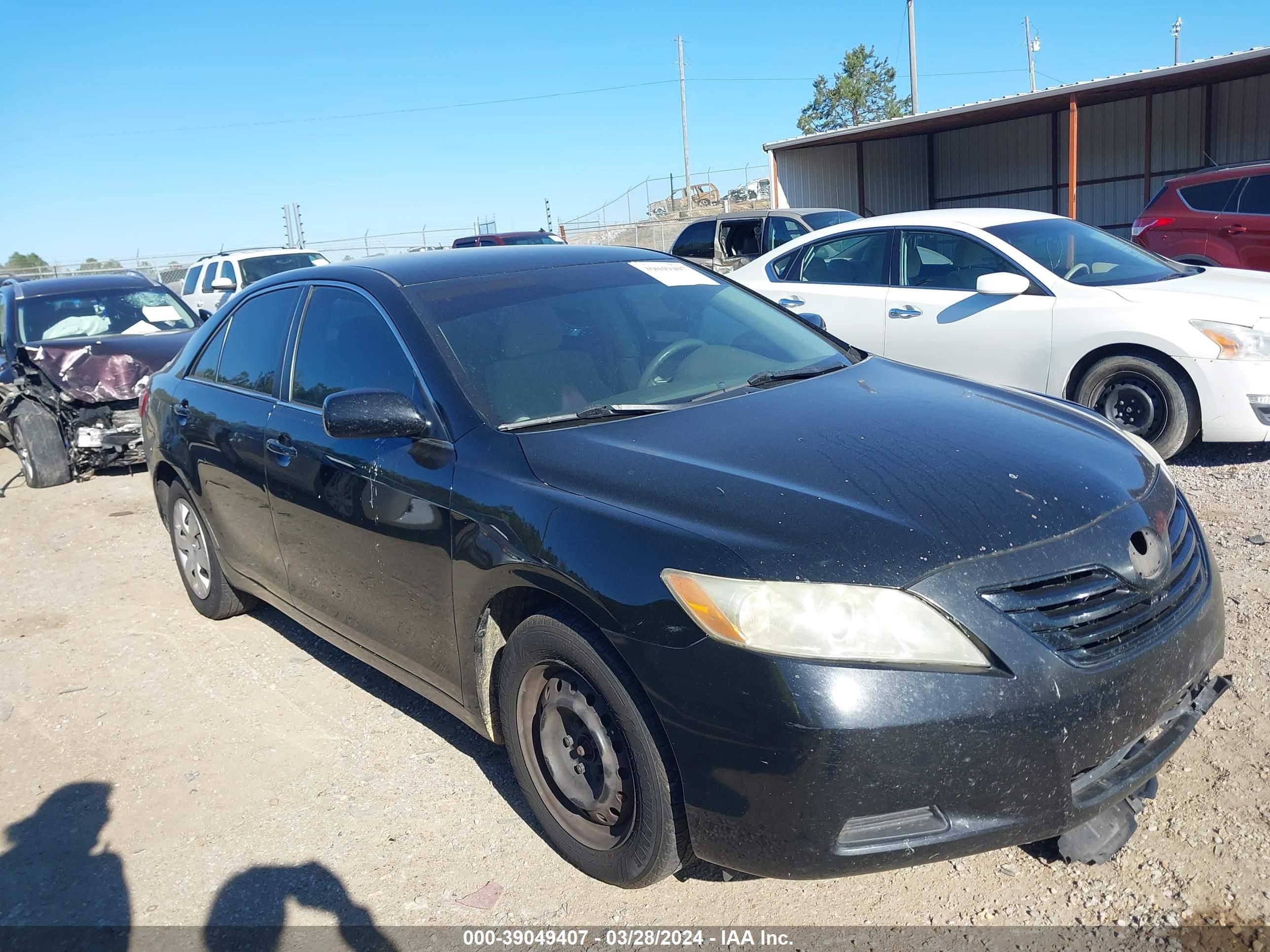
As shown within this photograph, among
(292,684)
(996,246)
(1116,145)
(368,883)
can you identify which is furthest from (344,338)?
(1116,145)

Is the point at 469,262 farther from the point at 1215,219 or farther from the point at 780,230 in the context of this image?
the point at 780,230

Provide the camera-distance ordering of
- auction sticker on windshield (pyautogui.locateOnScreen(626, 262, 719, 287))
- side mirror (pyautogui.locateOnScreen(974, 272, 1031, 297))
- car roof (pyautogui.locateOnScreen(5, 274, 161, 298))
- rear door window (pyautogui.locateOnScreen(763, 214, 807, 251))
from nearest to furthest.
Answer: auction sticker on windshield (pyautogui.locateOnScreen(626, 262, 719, 287)) < side mirror (pyautogui.locateOnScreen(974, 272, 1031, 297)) < car roof (pyautogui.locateOnScreen(5, 274, 161, 298)) < rear door window (pyautogui.locateOnScreen(763, 214, 807, 251))

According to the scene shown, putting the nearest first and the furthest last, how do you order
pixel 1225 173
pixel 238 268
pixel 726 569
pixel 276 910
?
pixel 726 569, pixel 276 910, pixel 1225 173, pixel 238 268

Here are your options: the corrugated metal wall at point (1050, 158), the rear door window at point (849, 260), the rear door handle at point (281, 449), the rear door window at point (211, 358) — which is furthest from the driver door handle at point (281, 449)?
the corrugated metal wall at point (1050, 158)

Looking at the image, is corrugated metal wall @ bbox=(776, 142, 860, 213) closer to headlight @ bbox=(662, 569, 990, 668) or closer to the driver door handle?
the driver door handle

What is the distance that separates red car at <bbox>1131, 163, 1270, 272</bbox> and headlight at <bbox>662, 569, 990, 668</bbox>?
380 inches

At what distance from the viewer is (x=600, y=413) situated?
3.18 metres

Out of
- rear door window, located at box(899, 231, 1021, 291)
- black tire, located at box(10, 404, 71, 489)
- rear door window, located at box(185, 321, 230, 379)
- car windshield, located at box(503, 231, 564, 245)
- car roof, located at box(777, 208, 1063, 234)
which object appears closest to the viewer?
rear door window, located at box(185, 321, 230, 379)

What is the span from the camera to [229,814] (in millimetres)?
3404

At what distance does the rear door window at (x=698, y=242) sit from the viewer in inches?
598

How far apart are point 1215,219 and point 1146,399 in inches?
246

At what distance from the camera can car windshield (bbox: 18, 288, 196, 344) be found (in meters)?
9.53

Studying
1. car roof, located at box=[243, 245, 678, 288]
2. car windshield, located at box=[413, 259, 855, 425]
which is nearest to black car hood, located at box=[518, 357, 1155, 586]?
car windshield, located at box=[413, 259, 855, 425]

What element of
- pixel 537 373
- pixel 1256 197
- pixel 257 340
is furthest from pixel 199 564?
pixel 1256 197
